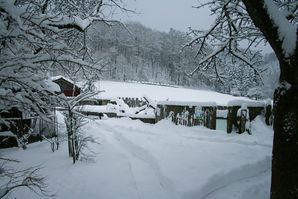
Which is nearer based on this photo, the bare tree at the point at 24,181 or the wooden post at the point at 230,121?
the bare tree at the point at 24,181

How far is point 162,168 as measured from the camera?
610 cm

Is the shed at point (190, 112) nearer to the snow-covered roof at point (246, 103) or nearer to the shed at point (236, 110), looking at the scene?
the shed at point (236, 110)

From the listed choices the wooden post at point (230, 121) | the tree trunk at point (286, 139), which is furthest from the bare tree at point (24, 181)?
the wooden post at point (230, 121)

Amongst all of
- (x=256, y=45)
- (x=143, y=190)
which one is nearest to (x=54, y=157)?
(x=143, y=190)

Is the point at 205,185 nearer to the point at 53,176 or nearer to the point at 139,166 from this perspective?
the point at 139,166

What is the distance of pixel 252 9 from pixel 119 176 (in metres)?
4.13

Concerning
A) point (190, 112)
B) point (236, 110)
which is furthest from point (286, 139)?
point (190, 112)

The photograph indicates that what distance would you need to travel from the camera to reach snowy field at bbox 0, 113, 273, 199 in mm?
5191

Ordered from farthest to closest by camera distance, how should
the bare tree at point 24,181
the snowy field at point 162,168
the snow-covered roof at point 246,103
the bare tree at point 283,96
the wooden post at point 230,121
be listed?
the snow-covered roof at point 246,103
the wooden post at point 230,121
the snowy field at point 162,168
the bare tree at point 283,96
the bare tree at point 24,181

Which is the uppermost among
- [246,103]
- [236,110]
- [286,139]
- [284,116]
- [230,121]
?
[246,103]

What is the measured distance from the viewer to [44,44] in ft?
11.5

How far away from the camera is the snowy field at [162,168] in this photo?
17.0ft

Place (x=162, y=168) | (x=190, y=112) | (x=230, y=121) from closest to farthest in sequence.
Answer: (x=162, y=168), (x=230, y=121), (x=190, y=112)

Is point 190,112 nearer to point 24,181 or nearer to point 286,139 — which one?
point 286,139
